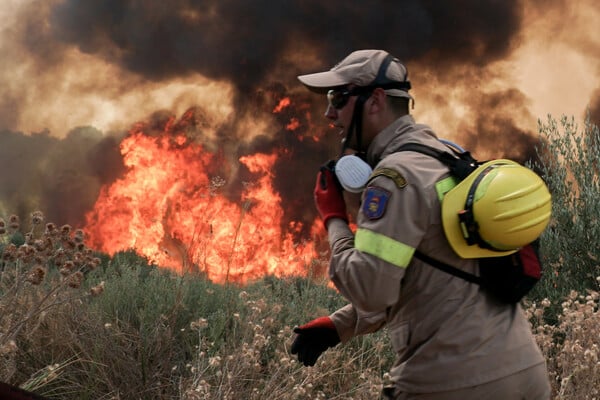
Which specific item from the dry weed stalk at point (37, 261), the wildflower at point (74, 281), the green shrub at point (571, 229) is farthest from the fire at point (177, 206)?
the wildflower at point (74, 281)

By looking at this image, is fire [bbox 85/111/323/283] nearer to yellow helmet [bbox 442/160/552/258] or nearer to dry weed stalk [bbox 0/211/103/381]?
dry weed stalk [bbox 0/211/103/381]

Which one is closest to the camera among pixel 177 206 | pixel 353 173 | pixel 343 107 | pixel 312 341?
pixel 353 173

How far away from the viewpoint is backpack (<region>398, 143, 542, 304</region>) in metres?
2.17

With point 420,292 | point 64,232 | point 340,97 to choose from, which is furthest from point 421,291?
point 64,232

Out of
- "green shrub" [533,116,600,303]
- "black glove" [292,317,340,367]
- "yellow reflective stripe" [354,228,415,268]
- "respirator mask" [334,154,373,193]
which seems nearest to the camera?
"yellow reflective stripe" [354,228,415,268]

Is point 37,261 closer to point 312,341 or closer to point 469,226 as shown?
point 312,341

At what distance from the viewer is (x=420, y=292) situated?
216cm

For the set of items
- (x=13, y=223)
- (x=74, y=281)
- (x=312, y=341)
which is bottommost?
(x=312, y=341)

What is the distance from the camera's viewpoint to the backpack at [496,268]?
2166 mm

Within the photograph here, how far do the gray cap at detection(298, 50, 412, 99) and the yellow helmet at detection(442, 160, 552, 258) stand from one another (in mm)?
444

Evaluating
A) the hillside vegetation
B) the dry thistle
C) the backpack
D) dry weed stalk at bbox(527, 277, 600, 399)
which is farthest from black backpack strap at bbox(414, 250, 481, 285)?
the dry thistle

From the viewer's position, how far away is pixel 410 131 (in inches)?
92.0

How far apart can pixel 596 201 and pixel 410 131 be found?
526 cm

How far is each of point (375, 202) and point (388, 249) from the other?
15cm
